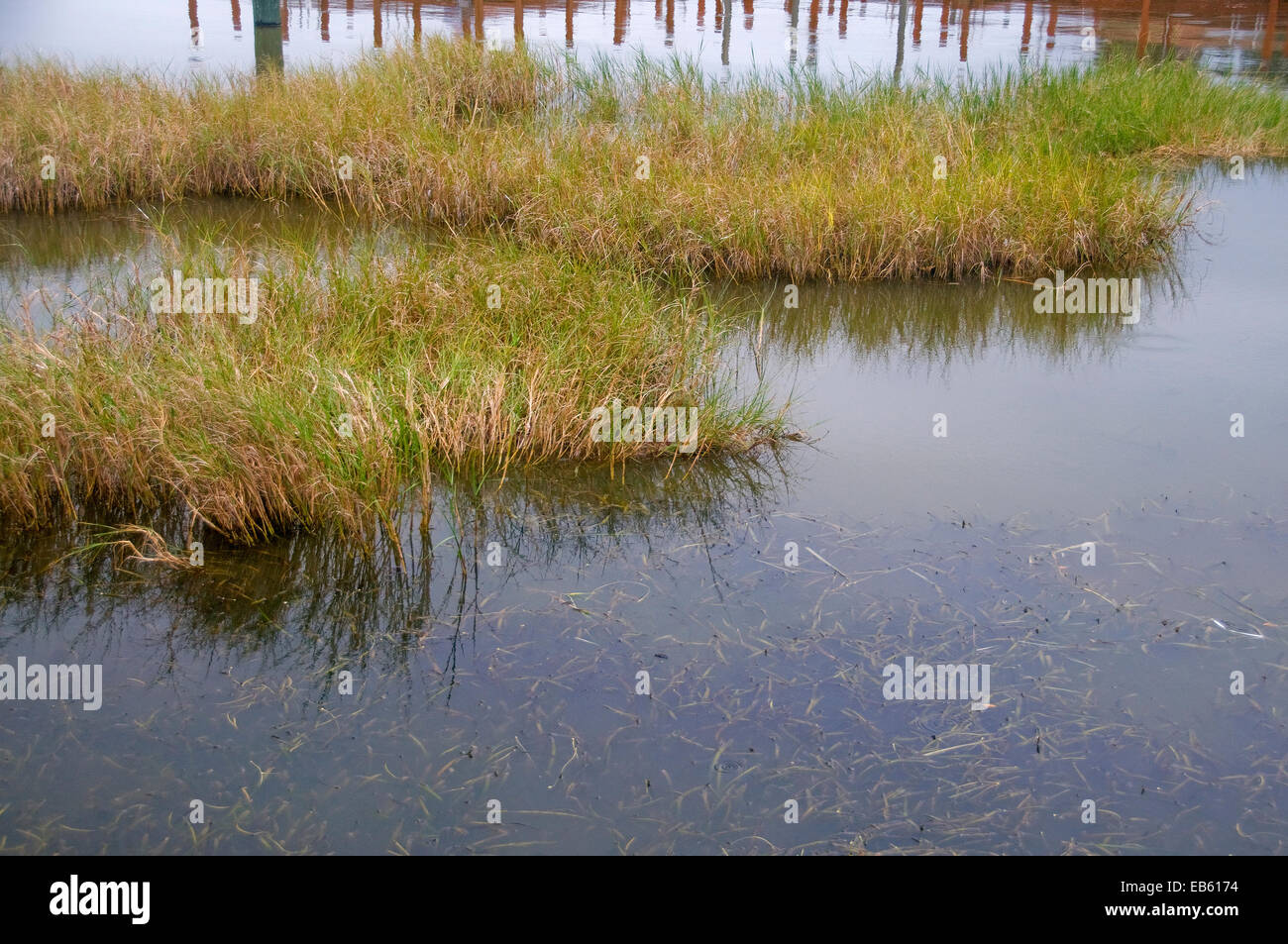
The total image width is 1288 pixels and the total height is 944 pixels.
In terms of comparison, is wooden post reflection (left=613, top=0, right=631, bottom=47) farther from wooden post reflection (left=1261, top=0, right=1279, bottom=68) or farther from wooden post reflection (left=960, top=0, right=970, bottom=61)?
wooden post reflection (left=1261, top=0, right=1279, bottom=68)

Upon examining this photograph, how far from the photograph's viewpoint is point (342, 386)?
175 inches

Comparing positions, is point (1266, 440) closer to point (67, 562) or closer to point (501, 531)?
point (501, 531)

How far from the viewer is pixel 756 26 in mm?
20312

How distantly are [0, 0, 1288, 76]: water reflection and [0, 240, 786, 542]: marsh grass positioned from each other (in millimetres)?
5906

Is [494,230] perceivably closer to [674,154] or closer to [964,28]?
[674,154]

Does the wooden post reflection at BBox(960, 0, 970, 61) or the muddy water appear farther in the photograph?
the wooden post reflection at BBox(960, 0, 970, 61)

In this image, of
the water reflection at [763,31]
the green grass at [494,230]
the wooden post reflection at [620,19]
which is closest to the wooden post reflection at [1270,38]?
the water reflection at [763,31]

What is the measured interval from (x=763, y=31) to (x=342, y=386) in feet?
56.0

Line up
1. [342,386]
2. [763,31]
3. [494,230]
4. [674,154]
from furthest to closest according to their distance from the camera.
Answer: [763,31]
[674,154]
[494,230]
[342,386]

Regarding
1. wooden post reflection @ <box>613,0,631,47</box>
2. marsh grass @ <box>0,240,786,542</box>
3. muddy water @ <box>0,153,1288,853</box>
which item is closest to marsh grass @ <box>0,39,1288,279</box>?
marsh grass @ <box>0,240,786,542</box>

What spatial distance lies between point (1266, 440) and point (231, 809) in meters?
4.49

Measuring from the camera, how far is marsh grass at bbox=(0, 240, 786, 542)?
4.07 meters

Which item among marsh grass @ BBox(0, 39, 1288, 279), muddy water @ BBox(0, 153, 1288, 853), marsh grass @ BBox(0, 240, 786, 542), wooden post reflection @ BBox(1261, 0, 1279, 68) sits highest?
wooden post reflection @ BBox(1261, 0, 1279, 68)

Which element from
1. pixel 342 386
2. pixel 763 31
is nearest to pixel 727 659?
pixel 342 386
